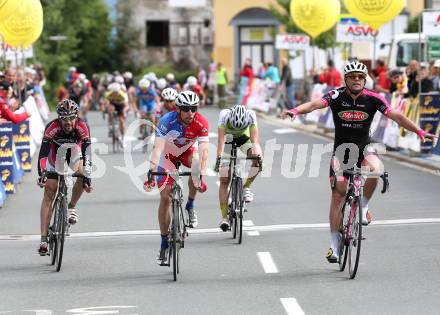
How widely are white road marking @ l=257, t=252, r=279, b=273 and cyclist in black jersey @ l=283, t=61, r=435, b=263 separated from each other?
1.99 ft

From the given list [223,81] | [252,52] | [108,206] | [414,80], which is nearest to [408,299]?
[108,206]

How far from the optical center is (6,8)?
68.8 feet

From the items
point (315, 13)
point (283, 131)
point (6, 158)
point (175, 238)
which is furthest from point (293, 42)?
point (175, 238)

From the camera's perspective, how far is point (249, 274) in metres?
12.1

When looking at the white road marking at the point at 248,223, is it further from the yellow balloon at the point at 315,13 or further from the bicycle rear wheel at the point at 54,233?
the yellow balloon at the point at 315,13

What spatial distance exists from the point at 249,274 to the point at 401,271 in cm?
144

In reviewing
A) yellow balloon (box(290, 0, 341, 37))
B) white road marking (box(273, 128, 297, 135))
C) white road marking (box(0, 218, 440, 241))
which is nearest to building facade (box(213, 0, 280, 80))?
white road marking (box(273, 128, 297, 135))

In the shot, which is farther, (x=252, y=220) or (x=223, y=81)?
(x=223, y=81)

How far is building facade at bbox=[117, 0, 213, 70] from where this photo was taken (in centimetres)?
7994

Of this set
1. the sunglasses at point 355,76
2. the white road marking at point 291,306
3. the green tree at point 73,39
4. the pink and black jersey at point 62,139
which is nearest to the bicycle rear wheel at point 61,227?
the pink and black jersey at point 62,139

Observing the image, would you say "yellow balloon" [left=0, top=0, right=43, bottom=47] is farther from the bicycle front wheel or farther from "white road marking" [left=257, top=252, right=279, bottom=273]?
the bicycle front wheel

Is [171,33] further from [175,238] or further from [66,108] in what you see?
[175,238]

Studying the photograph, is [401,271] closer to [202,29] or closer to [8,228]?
[8,228]

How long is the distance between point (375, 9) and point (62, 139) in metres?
13.8
